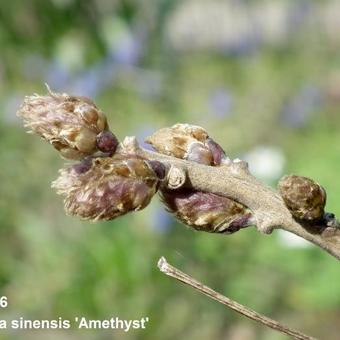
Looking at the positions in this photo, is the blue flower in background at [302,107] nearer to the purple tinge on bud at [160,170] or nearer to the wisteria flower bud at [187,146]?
the wisteria flower bud at [187,146]

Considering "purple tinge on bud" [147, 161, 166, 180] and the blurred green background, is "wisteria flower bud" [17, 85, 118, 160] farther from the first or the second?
the blurred green background

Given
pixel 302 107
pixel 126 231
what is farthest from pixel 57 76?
pixel 302 107

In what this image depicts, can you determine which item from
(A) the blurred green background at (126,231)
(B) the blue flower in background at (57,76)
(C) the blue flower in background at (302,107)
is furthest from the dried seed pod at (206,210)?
(C) the blue flower in background at (302,107)

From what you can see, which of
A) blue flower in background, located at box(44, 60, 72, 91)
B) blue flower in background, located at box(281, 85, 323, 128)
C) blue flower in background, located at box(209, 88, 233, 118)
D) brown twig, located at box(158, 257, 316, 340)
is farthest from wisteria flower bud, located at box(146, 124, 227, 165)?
blue flower in background, located at box(281, 85, 323, 128)

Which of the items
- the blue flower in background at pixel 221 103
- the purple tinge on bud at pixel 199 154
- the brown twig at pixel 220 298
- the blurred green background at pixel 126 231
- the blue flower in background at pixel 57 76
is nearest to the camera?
the brown twig at pixel 220 298

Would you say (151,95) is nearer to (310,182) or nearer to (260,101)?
(260,101)

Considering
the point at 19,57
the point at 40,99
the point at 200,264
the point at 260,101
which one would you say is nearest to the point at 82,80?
the point at 19,57

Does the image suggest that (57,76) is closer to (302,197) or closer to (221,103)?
(221,103)

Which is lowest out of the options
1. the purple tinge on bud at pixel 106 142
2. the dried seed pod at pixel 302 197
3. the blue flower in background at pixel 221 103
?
the dried seed pod at pixel 302 197
